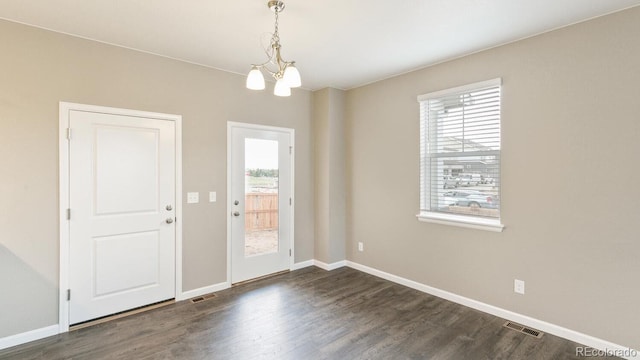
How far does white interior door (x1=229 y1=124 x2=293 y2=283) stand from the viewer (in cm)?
388

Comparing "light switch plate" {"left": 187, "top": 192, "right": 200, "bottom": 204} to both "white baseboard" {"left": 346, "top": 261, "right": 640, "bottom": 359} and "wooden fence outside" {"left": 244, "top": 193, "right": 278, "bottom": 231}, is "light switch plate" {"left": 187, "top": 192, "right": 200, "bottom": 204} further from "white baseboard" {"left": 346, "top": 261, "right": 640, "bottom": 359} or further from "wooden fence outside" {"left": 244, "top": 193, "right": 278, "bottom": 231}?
"white baseboard" {"left": 346, "top": 261, "right": 640, "bottom": 359}

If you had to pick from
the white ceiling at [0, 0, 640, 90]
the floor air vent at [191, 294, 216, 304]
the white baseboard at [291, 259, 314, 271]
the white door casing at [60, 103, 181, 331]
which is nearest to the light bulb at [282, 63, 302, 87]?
the white ceiling at [0, 0, 640, 90]

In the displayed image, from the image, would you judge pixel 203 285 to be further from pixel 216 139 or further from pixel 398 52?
pixel 398 52

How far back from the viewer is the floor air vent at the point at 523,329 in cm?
268

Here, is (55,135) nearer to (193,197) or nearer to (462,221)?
(193,197)

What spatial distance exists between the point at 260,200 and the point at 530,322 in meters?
3.20

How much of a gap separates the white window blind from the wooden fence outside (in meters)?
1.95

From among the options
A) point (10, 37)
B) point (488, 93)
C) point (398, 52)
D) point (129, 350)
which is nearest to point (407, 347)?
point (129, 350)

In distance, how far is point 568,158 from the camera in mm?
2600

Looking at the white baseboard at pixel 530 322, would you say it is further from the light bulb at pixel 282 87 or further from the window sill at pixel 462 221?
the light bulb at pixel 282 87

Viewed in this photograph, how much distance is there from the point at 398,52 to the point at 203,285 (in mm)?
3388

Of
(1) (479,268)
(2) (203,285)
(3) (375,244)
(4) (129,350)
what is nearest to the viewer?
(4) (129,350)

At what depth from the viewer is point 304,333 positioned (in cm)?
272

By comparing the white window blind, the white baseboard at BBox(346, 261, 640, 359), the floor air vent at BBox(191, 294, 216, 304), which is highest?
the white window blind
